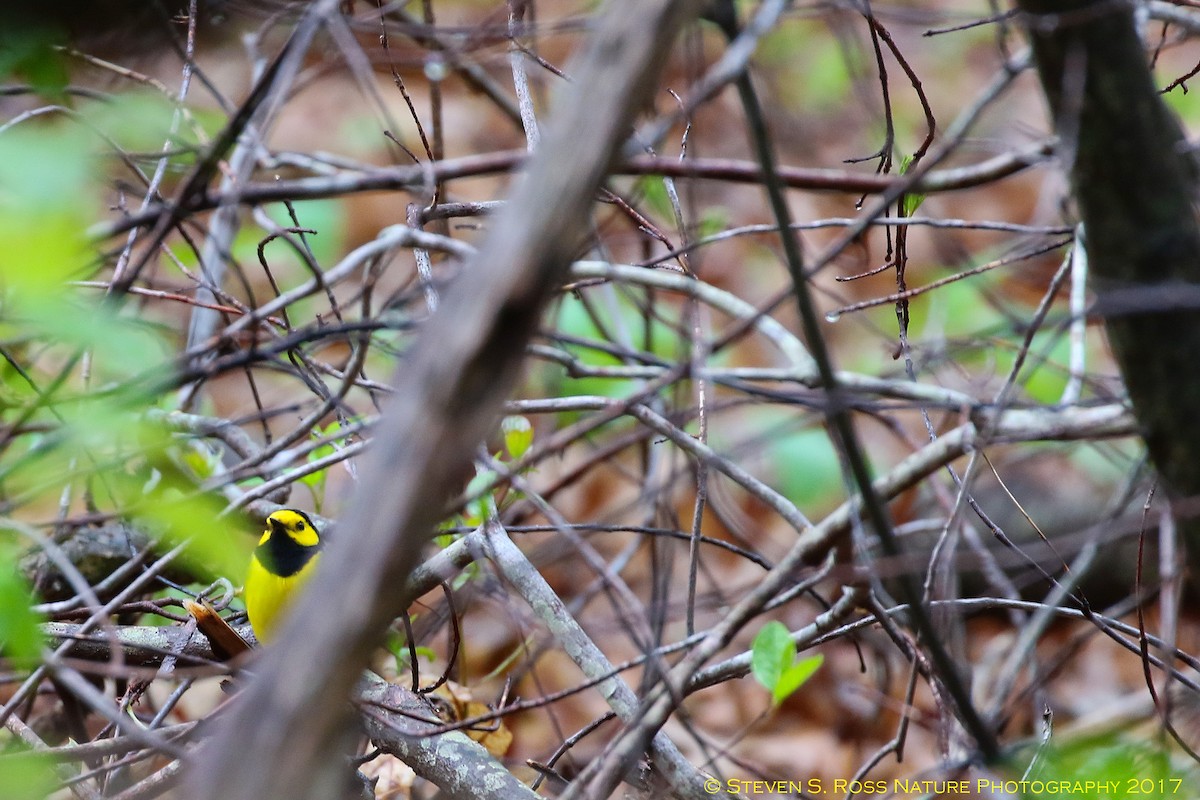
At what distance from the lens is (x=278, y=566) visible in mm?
2678

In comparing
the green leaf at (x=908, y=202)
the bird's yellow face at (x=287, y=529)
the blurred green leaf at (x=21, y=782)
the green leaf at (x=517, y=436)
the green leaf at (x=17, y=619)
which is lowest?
the bird's yellow face at (x=287, y=529)

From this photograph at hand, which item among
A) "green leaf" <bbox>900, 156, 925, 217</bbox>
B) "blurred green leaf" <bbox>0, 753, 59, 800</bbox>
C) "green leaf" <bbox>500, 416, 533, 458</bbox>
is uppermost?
"green leaf" <bbox>900, 156, 925, 217</bbox>

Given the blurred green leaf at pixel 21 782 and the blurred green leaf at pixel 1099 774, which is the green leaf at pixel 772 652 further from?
the blurred green leaf at pixel 21 782

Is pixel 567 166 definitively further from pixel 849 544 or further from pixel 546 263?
pixel 849 544

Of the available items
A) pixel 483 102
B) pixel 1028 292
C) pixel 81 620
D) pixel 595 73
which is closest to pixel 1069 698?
pixel 1028 292

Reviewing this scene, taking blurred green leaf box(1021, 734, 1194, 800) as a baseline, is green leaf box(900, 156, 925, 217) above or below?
above

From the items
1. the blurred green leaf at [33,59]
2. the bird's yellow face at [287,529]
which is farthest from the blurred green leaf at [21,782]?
the bird's yellow face at [287,529]

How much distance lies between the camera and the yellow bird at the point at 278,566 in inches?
99.2

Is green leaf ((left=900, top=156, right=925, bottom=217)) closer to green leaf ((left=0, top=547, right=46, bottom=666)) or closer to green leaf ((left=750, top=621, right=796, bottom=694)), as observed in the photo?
green leaf ((left=750, top=621, right=796, bottom=694))

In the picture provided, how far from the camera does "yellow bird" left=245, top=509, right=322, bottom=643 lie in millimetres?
2520

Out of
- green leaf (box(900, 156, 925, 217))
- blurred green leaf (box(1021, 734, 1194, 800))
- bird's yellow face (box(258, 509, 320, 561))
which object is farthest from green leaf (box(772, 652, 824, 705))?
bird's yellow face (box(258, 509, 320, 561))

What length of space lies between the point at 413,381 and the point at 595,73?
347 millimetres

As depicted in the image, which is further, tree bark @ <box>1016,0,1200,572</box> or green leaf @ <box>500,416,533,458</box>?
green leaf @ <box>500,416,533,458</box>

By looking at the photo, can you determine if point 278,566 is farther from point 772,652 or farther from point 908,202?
point 908,202
